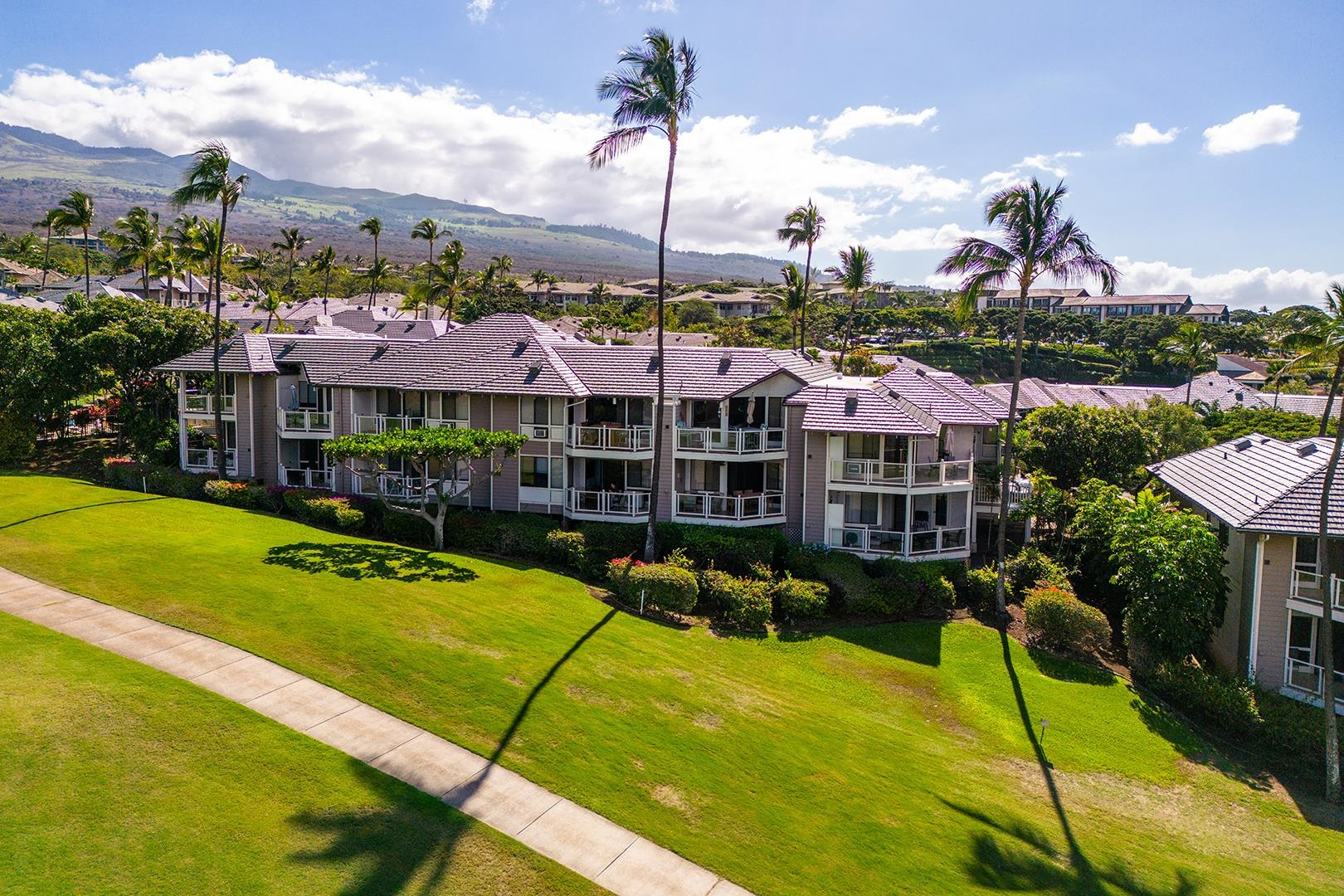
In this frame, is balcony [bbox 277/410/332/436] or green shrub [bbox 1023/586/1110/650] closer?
green shrub [bbox 1023/586/1110/650]

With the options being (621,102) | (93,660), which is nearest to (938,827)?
(93,660)

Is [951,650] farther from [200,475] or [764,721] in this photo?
[200,475]

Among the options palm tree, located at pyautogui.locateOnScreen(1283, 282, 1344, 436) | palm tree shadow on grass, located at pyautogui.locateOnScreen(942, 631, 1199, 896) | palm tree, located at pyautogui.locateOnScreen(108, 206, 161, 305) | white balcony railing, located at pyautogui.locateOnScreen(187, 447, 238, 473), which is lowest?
palm tree shadow on grass, located at pyautogui.locateOnScreen(942, 631, 1199, 896)

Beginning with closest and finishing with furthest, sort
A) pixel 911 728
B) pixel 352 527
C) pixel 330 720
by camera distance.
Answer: pixel 330 720
pixel 911 728
pixel 352 527

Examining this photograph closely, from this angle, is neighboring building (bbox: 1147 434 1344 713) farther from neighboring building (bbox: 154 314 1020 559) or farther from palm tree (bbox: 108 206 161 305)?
palm tree (bbox: 108 206 161 305)

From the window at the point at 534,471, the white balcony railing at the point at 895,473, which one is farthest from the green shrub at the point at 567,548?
the white balcony railing at the point at 895,473

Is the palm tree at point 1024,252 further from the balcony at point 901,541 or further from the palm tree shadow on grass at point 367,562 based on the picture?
the palm tree shadow on grass at point 367,562

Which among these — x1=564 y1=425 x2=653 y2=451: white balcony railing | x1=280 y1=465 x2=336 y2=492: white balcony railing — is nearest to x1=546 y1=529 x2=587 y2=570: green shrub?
x1=564 y1=425 x2=653 y2=451: white balcony railing
